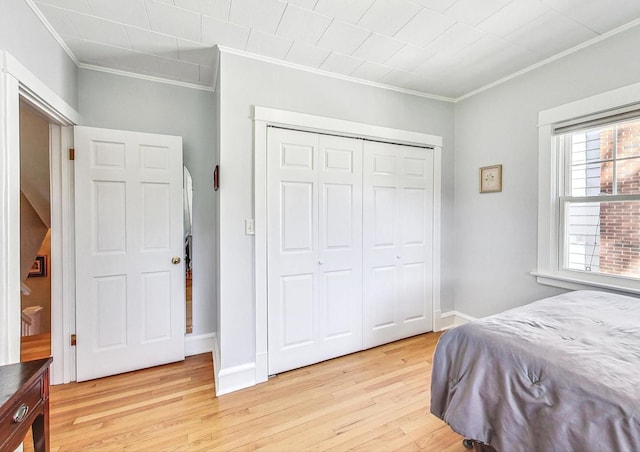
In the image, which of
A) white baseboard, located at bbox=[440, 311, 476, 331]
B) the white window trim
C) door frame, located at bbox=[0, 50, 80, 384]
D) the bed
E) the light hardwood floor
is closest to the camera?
the bed

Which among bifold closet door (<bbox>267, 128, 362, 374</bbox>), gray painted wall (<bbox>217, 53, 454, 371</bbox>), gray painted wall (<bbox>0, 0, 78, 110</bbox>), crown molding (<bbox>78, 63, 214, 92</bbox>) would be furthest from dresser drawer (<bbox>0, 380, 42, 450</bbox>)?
crown molding (<bbox>78, 63, 214, 92</bbox>)

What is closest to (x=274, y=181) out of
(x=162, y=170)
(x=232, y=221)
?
(x=232, y=221)

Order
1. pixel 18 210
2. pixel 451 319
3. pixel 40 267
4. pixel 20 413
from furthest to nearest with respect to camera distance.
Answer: pixel 40 267 → pixel 451 319 → pixel 18 210 → pixel 20 413

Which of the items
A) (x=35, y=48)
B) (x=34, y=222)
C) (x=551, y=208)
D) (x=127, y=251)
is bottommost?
(x=127, y=251)

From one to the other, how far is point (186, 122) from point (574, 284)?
3462 millimetres

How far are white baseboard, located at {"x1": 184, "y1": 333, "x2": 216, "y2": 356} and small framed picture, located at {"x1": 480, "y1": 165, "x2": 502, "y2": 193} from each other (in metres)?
2.95

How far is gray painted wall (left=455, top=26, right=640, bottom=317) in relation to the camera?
2.06 metres

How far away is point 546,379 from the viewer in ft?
3.57

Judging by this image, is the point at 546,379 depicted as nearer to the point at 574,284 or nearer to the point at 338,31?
the point at 574,284

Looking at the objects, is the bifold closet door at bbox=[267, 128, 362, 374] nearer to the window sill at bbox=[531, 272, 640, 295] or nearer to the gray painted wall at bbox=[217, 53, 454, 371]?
the gray painted wall at bbox=[217, 53, 454, 371]

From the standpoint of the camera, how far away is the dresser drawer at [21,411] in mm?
933

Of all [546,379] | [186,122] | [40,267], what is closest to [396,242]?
[546,379]

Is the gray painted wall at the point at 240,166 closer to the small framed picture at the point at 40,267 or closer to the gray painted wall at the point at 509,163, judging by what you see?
the gray painted wall at the point at 509,163

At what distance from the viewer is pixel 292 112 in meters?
2.31
